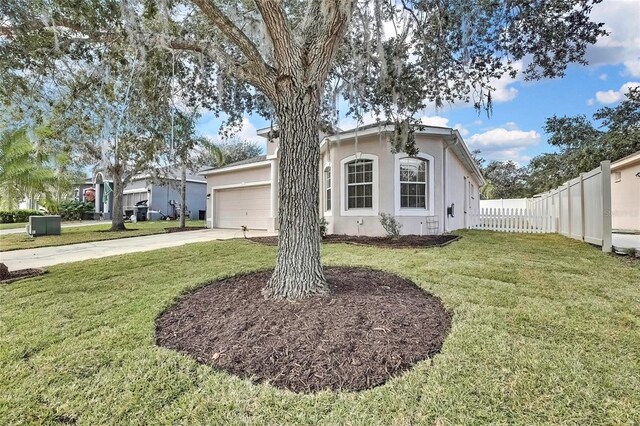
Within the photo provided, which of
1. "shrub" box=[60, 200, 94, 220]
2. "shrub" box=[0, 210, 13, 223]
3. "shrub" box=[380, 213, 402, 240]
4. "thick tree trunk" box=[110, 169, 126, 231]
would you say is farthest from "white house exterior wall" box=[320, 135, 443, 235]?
"shrub" box=[0, 210, 13, 223]

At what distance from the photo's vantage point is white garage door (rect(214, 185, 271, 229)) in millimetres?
15547

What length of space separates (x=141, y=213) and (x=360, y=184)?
2047 centimetres

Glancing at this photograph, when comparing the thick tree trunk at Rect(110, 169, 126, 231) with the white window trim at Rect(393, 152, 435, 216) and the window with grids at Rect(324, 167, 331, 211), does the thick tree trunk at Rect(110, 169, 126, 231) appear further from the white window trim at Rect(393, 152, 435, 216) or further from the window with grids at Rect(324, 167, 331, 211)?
the white window trim at Rect(393, 152, 435, 216)

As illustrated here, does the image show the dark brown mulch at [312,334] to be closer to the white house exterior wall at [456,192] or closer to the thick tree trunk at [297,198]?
the thick tree trunk at [297,198]

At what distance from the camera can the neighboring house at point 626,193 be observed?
39.5 ft

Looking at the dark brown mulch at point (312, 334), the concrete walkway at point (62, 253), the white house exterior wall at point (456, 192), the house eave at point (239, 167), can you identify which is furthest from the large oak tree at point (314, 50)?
the house eave at point (239, 167)

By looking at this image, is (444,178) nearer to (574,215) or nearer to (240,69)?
(574,215)

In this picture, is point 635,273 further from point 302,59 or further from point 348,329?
point 302,59

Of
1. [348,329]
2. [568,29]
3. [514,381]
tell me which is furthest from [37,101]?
[568,29]

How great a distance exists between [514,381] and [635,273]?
4.66 meters

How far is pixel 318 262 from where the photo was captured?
3.93m

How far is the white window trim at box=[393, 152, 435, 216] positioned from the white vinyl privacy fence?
3.76m

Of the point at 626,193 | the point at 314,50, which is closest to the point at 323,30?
the point at 314,50

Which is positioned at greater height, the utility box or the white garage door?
the white garage door
